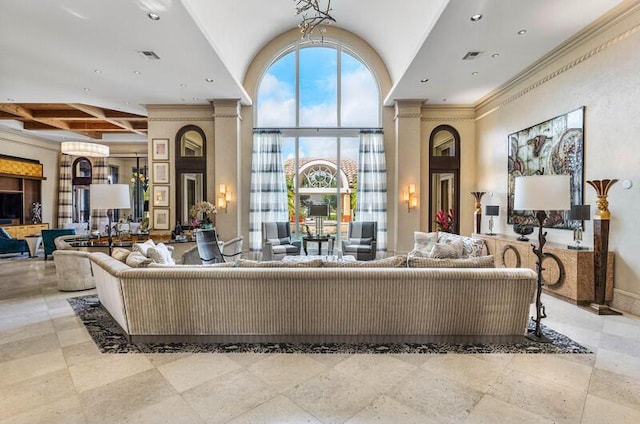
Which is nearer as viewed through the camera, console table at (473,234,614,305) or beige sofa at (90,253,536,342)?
beige sofa at (90,253,536,342)

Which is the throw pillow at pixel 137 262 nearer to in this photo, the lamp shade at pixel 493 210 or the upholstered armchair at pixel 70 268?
the upholstered armchair at pixel 70 268

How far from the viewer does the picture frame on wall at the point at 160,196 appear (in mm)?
7383

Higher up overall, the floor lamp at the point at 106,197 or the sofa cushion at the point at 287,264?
the floor lamp at the point at 106,197

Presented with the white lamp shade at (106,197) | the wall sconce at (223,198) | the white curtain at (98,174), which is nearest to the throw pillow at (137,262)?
the white lamp shade at (106,197)

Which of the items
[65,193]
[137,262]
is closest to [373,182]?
[137,262]

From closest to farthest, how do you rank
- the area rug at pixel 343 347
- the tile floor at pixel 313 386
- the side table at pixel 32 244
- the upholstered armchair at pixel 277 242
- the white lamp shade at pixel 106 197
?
1. the tile floor at pixel 313 386
2. the area rug at pixel 343 347
3. the white lamp shade at pixel 106 197
4. the upholstered armchair at pixel 277 242
5. the side table at pixel 32 244

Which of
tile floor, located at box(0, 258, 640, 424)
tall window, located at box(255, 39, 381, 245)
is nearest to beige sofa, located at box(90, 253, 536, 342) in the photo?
tile floor, located at box(0, 258, 640, 424)

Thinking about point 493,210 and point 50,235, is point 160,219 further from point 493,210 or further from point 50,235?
point 493,210

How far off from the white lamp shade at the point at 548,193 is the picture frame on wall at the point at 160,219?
722 centimetres

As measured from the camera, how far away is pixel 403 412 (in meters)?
1.95

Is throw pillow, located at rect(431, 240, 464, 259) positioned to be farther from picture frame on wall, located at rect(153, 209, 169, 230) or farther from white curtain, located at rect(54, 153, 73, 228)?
white curtain, located at rect(54, 153, 73, 228)

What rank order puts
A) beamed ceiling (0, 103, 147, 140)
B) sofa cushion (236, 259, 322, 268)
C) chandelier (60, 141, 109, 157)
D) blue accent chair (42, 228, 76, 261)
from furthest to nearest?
beamed ceiling (0, 103, 147, 140) → blue accent chair (42, 228, 76, 261) → chandelier (60, 141, 109, 157) → sofa cushion (236, 259, 322, 268)

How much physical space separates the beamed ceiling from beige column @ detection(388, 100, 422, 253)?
661cm

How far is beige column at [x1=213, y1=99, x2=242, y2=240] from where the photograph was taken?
22.9ft
